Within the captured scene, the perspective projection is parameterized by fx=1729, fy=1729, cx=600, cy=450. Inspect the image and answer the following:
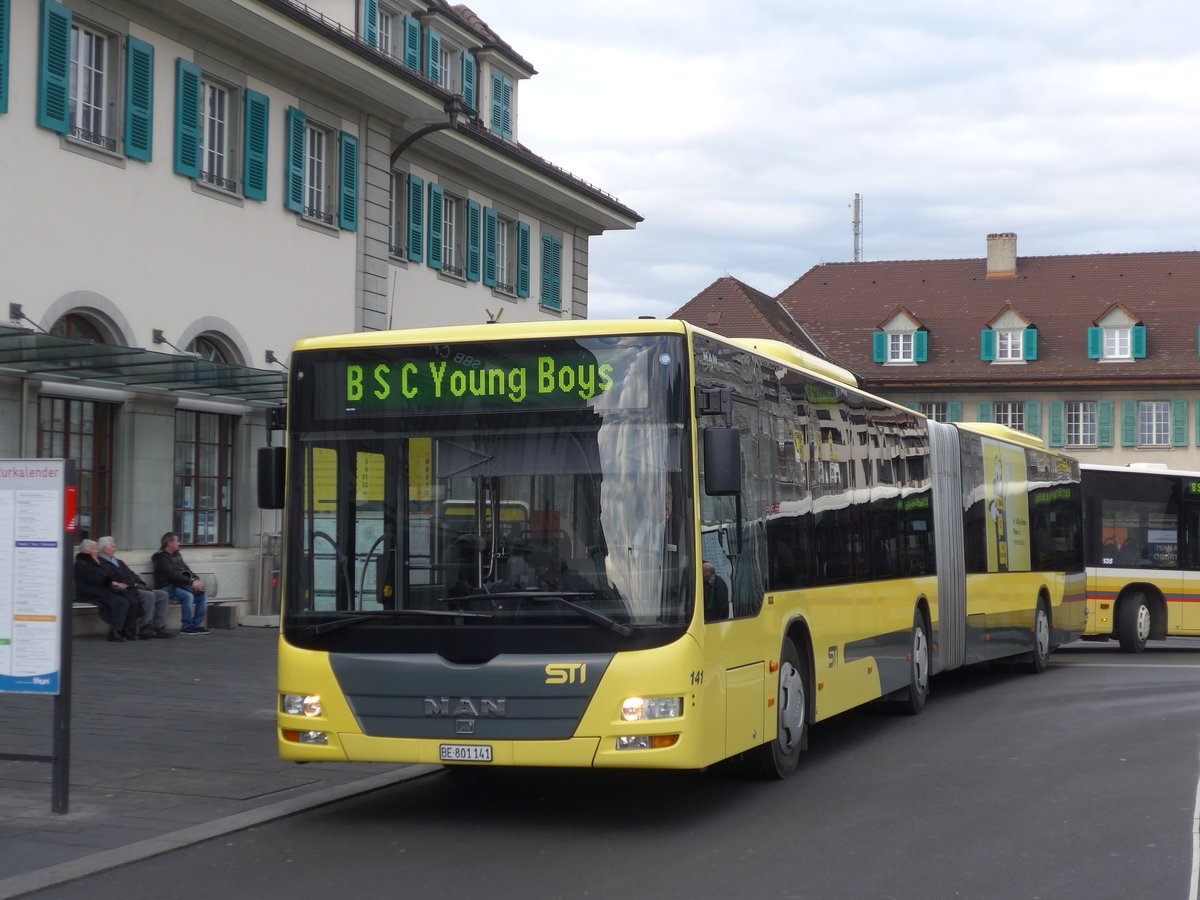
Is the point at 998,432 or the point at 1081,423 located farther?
the point at 1081,423

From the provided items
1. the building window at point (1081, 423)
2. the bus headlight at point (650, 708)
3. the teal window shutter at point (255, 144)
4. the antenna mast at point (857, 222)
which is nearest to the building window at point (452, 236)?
the teal window shutter at point (255, 144)

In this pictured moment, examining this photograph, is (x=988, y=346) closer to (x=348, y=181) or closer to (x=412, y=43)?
(x=412, y=43)

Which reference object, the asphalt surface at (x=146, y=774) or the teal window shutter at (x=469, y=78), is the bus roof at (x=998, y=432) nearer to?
the asphalt surface at (x=146, y=774)

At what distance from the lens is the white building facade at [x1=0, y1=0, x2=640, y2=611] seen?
65.3 feet

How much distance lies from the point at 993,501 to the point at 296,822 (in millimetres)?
11363

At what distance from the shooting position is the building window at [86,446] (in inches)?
816

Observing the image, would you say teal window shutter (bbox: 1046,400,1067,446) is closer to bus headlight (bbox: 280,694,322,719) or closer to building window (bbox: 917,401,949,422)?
building window (bbox: 917,401,949,422)

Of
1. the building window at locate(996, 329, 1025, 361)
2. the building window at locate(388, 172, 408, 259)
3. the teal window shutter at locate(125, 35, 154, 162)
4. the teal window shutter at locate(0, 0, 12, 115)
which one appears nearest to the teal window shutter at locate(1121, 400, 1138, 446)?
the building window at locate(996, 329, 1025, 361)

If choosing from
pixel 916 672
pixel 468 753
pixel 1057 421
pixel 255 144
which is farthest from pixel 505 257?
pixel 1057 421

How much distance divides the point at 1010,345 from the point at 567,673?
61.8 meters

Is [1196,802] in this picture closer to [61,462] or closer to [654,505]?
[654,505]

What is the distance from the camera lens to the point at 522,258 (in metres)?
33.9

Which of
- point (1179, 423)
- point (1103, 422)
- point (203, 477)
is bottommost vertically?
point (203, 477)

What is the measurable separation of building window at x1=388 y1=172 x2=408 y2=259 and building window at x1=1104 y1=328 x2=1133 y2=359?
43.7m
